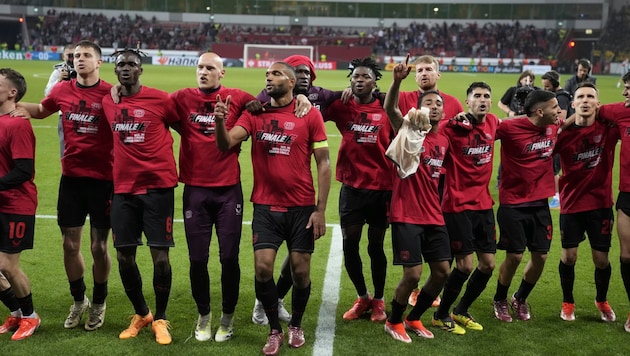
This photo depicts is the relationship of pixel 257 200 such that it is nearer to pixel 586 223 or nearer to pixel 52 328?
pixel 52 328

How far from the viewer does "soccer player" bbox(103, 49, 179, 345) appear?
5.74 m

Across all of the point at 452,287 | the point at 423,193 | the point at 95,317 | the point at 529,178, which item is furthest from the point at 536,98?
the point at 95,317

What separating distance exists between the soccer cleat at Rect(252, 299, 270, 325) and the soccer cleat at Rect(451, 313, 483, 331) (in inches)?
72.8

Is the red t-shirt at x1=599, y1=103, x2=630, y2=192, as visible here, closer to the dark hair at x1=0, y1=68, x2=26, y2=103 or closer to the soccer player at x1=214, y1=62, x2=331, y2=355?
the soccer player at x1=214, y1=62, x2=331, y2=355

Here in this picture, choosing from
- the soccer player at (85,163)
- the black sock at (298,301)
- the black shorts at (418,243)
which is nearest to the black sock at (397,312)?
the black shorts at (418,243)

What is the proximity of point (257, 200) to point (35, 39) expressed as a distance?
205 feet

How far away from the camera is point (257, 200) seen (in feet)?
19.0

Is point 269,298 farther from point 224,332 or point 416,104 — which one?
point 416,104

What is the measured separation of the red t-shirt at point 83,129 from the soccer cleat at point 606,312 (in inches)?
196

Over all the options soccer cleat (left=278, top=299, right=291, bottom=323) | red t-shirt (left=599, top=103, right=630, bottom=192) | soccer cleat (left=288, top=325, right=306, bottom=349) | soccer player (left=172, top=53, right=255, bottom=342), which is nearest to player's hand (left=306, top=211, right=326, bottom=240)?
soccer player (left=172, top=53, right=255, bottom=342)

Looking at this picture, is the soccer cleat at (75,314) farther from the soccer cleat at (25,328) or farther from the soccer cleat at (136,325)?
the soccer cleat at (136,325)

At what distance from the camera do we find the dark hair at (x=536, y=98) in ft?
20.7

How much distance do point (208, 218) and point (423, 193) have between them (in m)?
1.91

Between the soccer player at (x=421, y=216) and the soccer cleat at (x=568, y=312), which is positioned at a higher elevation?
the soccer player at (x=421, y=216)
